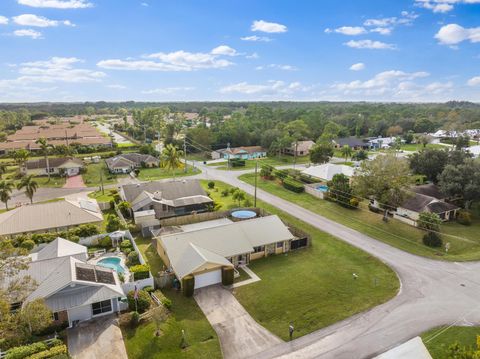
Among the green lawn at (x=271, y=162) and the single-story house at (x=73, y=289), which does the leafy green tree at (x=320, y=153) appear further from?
the single-story house at (x=73, y=289)

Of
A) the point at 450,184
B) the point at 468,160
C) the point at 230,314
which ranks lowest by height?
the point at 230,314

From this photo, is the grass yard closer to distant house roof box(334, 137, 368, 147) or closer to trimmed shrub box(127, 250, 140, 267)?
trimmed shrub box(127, 250, 140, 267)

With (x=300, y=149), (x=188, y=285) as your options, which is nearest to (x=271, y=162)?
(x=300, y=149)

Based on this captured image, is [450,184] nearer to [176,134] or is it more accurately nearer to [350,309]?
[350,309]

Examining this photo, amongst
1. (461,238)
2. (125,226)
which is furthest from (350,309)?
(125,226)

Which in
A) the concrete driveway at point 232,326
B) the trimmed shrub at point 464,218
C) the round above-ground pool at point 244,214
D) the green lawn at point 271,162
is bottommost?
the concrete driveway at point 232,326

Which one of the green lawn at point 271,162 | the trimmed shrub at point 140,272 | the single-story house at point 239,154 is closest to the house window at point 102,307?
the trimmed shrub at point 140,272
